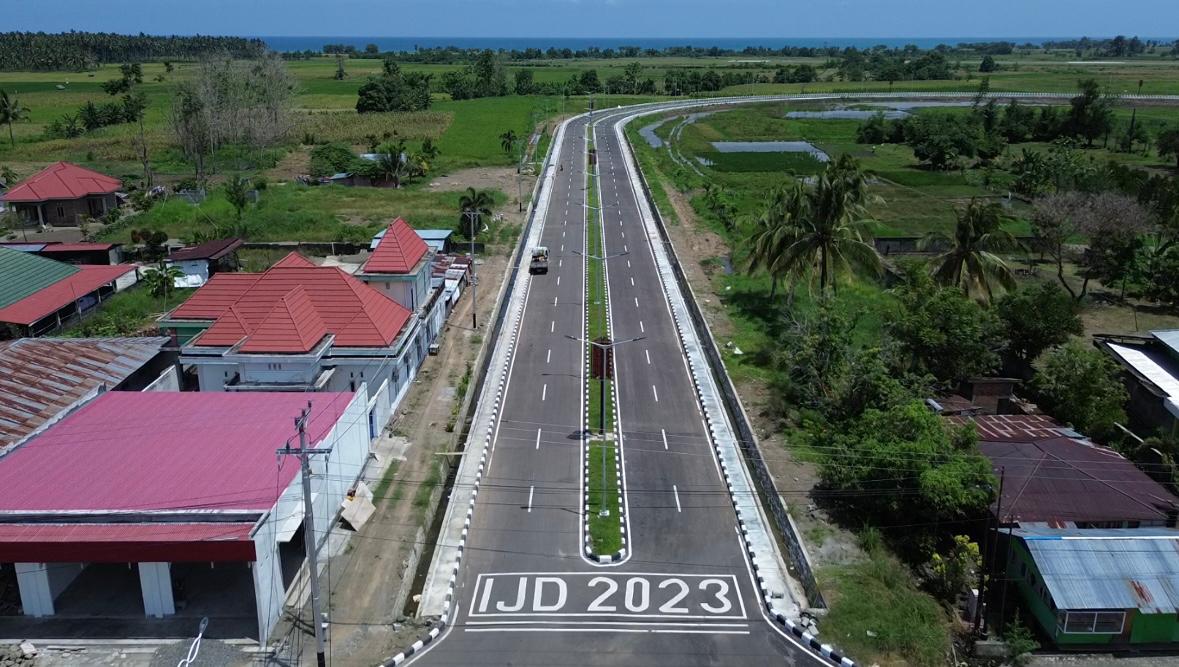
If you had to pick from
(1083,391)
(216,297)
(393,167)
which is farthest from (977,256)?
(393,167)

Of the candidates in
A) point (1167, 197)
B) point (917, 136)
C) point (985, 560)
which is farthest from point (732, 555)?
point (917, 136)

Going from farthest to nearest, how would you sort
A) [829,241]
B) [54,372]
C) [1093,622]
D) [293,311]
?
[829,241], [293,311], [54,372], [1093,622]

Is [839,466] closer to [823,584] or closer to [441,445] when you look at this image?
[823,584]

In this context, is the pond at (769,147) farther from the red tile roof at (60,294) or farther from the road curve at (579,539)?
the red tile roof at (60,294)

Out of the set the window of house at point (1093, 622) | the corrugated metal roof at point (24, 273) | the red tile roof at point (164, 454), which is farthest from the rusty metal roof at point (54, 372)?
the window of house at point (1093, 622)

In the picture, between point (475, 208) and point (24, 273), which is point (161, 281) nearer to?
point (24, 273)

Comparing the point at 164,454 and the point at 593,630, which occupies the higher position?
the point at 164,454

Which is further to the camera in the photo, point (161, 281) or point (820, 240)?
point (161, 281)
